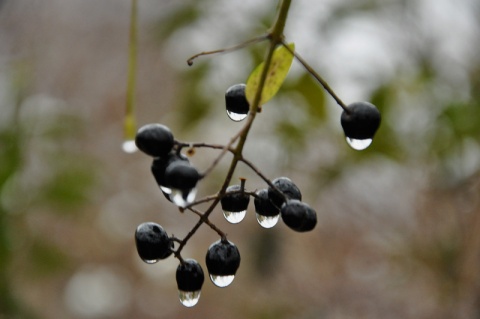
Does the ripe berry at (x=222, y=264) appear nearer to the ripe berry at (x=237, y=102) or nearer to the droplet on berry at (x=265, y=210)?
the droplet on berry at (x=265, y=210)

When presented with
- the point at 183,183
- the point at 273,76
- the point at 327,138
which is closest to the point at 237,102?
the point at 273,76

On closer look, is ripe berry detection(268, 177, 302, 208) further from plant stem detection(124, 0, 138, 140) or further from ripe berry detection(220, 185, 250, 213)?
plant stem detection(124, 0, 138, 140)

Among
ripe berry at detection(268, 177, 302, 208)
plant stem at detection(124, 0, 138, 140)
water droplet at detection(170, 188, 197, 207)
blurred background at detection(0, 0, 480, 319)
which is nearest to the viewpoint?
water droplet at detection(170, 188, 197, 207)

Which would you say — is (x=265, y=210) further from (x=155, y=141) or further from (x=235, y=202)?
(x=155, y=141)

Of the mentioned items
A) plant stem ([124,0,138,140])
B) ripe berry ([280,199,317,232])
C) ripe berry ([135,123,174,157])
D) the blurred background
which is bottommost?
ripe berry ([280,199,317,232])

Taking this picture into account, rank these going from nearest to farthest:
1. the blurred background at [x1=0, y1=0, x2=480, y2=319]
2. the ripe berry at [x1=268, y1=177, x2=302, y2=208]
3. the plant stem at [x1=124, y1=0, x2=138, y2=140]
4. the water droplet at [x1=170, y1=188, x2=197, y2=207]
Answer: the water droplet at [x1=170, y1=188, x2=197, y2=207] < the ripe berry at [x1=268, y1=177, x2=302, y2=208] < the plant stem at [x1=124, y1=0, x2=138, y2=140] < the blurred background at [x1=0, y1=0, x2=480, y2=319]

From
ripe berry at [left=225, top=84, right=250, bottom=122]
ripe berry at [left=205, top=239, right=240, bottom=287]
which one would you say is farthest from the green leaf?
ripe berry at [left=205, top=239, right=240, bottom=287]

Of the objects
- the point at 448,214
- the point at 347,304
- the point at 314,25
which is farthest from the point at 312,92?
the point at 347,304

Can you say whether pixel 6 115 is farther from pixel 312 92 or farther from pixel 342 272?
pixel 342 272
